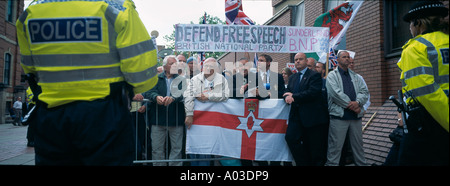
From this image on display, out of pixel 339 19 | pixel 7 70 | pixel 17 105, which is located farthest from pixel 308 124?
pixel 7 70

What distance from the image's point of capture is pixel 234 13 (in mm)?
7582

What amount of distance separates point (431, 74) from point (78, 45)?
2.62 metres

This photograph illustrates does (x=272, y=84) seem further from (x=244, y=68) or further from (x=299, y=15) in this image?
(x=299, y=15)

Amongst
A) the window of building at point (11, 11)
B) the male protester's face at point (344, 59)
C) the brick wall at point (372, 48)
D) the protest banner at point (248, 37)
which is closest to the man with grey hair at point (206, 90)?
the protest banner at point (248, 37)

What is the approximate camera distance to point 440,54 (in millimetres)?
2268

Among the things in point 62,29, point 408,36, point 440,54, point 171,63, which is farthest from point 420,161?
point 408,36

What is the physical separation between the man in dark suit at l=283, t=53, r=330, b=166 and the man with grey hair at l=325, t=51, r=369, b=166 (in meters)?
0.12

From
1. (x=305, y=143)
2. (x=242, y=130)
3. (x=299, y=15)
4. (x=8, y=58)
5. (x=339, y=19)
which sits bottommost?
(x=305, y=143)

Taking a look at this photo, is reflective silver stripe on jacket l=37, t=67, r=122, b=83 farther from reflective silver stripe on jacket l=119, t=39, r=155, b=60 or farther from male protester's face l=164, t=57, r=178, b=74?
male protester's face l=164, t=57, r=178, b=74

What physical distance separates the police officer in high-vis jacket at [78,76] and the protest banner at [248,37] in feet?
12.6

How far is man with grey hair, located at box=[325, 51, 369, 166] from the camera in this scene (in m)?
4.65

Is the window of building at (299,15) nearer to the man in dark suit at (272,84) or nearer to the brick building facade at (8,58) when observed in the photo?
the man in dark suit at (272,84)

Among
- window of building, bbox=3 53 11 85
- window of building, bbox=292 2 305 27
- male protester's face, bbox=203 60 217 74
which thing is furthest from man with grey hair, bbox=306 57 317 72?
window of building, bbox=3 53 11 85
